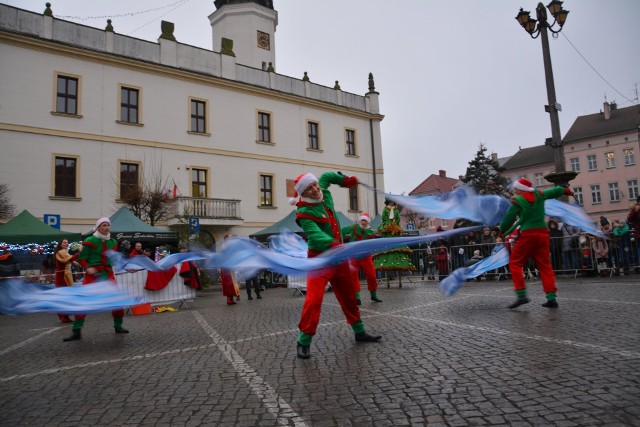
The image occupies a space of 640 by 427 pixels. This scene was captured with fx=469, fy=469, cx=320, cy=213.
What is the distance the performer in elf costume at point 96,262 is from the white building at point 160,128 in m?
18.7

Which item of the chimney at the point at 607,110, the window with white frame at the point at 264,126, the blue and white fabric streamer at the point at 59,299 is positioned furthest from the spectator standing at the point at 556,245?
the chimney at the point at 607,110

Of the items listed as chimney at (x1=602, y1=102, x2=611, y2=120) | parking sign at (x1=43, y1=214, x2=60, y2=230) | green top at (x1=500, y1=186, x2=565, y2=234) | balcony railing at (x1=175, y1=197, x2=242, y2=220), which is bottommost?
green top at (x1=500, y1=186, x2=565, y2=234)

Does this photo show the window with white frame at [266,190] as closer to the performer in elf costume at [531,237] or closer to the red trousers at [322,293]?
the performer in elf costume at [531,237]

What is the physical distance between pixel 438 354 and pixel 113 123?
26.5 metres

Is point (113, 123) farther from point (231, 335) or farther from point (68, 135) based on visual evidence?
point (231, 335)

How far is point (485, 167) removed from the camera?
52594 millimetres

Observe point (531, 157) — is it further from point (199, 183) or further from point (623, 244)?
point (623, 244)

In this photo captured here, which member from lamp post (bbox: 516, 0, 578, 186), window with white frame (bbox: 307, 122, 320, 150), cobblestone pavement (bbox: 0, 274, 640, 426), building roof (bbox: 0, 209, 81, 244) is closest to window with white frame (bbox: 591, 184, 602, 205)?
window with white frame (bbox: 307, 122, 320, 150)

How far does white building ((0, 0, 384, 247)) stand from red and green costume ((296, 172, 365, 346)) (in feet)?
75.0

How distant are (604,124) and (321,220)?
68697mm

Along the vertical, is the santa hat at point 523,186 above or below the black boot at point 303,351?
above

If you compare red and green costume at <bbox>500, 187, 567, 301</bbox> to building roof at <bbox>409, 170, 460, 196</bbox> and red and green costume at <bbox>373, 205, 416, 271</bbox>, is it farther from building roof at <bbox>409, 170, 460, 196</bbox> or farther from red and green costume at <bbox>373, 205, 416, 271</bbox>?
building roof at <bbox>409, 170, 460, 196</bbox>

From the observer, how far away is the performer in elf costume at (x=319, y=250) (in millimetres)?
5723

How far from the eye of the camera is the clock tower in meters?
40.0
